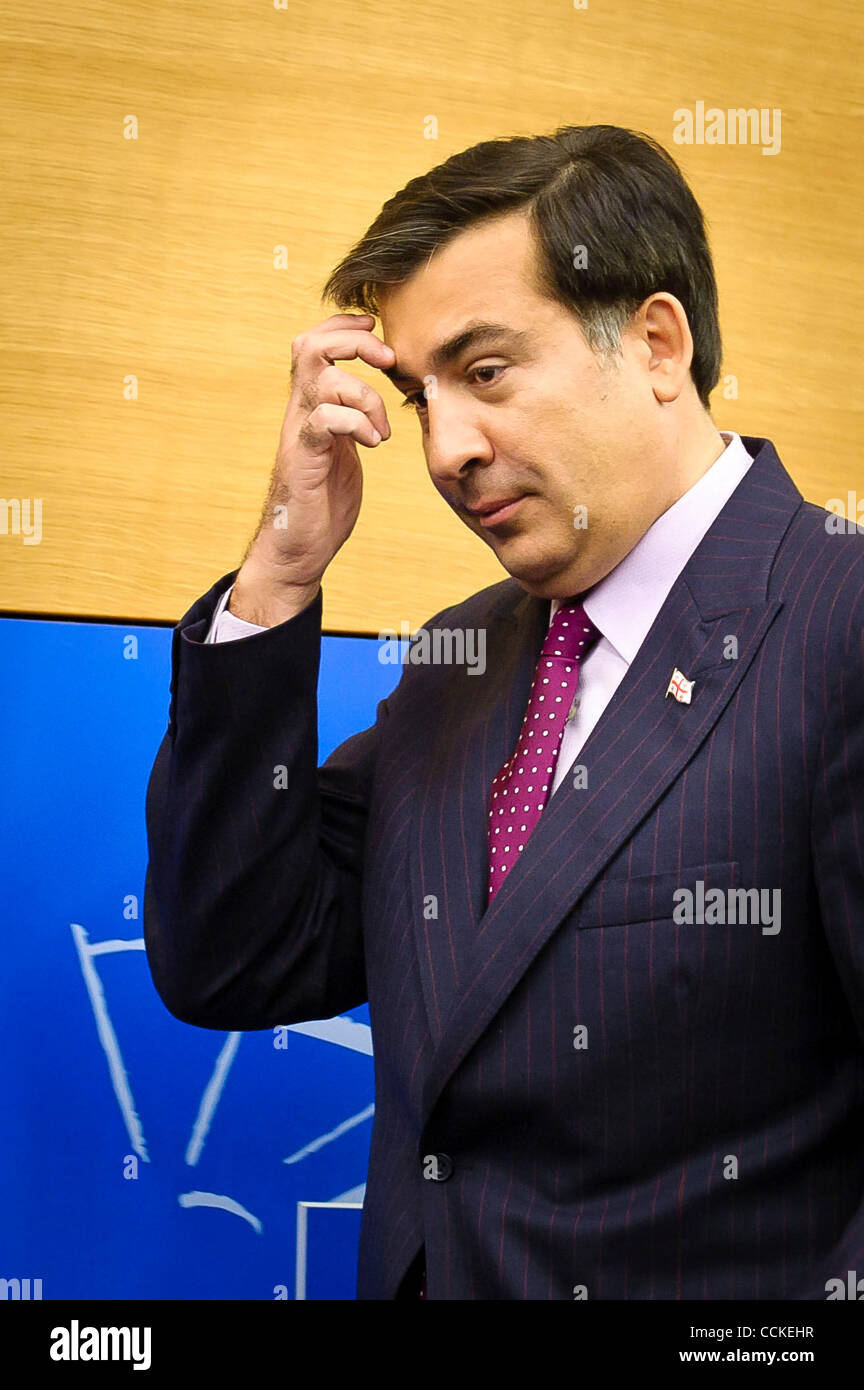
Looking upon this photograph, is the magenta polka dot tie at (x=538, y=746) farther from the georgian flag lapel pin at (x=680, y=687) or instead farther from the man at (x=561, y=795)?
the georgian flag lapel pin at (x=680, y=687)

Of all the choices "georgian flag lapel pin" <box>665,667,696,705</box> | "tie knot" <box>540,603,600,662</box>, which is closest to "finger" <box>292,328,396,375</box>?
"tie knot" <box>540,603,600,662</box>

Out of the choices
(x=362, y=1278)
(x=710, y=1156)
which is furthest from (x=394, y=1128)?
(x=710, y=1156)

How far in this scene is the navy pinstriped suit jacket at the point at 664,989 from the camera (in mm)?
942

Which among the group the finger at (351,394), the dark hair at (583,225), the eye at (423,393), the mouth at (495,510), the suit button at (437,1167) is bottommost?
the suit button at (437,1167)

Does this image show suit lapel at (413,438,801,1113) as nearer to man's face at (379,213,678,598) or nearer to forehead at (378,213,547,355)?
man's face at (379,213,678,598)

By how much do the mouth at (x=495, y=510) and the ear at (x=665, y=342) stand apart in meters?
0.15

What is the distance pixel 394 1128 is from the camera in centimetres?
112

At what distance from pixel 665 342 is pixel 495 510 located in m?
0.20

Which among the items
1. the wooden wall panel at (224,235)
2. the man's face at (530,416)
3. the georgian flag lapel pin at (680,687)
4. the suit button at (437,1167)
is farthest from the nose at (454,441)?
the wooden wall panel at (224,235)

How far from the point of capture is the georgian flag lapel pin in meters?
1.02

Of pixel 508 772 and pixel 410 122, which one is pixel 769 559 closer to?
pixel 508 772

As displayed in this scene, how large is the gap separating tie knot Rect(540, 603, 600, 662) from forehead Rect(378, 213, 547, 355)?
0.24 meters

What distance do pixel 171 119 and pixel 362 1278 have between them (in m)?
1.44

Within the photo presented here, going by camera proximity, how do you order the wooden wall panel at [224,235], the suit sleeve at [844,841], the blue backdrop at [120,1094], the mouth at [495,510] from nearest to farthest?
the suit sleeve at [844,841], the mouth at [495,510], the blue backdrop at [120,1094], the wooden wall panel at [224,235]
